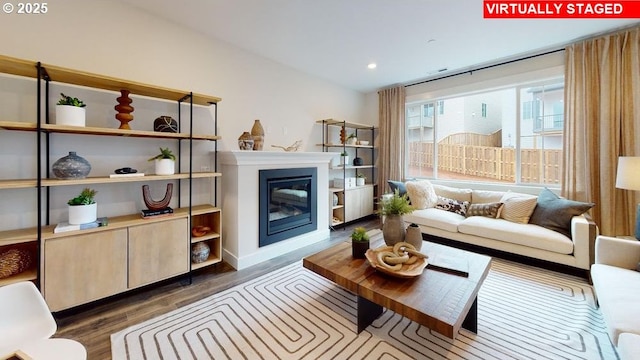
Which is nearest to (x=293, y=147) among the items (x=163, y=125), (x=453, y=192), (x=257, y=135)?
(x=257, y=135)

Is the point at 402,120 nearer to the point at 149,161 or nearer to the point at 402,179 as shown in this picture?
the point at 402,179

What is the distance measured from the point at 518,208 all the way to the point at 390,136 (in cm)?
235

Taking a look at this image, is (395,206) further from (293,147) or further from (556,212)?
(556,212)

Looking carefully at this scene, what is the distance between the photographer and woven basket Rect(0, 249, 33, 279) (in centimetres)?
170

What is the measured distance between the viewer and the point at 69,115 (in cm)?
184

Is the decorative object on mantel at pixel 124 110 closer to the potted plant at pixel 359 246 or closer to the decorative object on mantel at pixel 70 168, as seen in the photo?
the decorative object on mantel at pixel 70 168

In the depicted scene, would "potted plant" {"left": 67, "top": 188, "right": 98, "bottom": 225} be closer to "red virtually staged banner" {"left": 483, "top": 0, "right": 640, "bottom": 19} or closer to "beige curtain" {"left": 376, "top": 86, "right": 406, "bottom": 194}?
"red virtually staged banner" {"left": 483, "top": 0, "right": 640, "bottom": 19}

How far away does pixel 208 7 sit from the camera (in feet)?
7.64

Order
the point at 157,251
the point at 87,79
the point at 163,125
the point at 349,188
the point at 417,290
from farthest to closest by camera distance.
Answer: the point at 349,188
the point at 163,125
the point at 157,251
the point at 87,79
the point at 417,290

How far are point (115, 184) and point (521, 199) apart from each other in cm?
453

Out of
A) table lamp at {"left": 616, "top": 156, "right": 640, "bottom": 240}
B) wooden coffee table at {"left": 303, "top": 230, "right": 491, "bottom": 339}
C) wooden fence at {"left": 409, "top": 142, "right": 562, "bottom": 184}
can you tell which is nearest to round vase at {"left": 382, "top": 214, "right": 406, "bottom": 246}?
wooden coffee table at {"left": 303, "top": 230, "right": 491, "bottom": 339}

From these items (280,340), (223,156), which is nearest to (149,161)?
(223,156)

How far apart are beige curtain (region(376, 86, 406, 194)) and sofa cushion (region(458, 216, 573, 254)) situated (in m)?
1.74

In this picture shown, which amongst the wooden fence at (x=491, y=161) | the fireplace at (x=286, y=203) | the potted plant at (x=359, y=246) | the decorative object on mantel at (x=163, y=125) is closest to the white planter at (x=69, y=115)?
the decorative object on mantel at (x=163, y=125)
